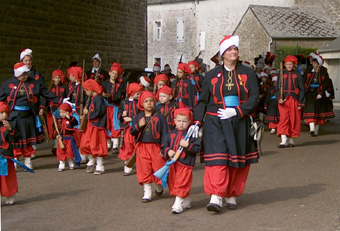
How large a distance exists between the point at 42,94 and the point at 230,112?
5.02 m

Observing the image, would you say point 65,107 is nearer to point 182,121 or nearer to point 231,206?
point 182,121

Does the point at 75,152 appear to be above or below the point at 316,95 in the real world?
below

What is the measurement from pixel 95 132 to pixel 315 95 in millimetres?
7738

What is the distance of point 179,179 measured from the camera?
779 centimetres

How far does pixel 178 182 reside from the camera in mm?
7766

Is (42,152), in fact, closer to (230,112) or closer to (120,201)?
(120,201)

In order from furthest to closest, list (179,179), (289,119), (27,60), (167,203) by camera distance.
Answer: (289,119)
(27,60)
(167,203)
(179,179)

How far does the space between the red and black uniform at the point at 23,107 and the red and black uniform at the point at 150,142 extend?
3.18 m

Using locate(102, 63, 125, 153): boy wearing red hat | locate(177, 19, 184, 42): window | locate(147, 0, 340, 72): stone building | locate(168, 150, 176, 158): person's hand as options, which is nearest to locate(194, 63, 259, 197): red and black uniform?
locate(168, 150, 176, 158): person's hand

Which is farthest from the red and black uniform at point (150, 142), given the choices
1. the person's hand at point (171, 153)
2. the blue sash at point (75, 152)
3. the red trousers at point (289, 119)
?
the red trousers at point (289, 119)

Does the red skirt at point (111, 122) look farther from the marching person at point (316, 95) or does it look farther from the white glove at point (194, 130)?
the white glove at point (194, 130)

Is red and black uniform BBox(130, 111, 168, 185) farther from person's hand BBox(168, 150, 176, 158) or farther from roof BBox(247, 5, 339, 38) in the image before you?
roof BBox(247, 5, 339, 38)

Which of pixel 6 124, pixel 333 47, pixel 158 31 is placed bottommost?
pixel 6 124

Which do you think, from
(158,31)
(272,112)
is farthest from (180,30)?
(272,112)
